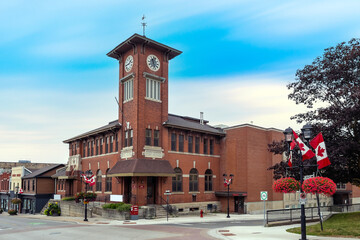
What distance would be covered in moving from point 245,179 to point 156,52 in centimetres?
1853

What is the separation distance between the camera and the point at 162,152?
40.0m

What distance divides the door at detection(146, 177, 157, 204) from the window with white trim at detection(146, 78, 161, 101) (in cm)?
909

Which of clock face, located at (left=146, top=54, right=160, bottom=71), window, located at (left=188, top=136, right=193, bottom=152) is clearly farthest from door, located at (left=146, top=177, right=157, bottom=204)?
clock face, located at (left=146, top=54, right=160, bottom=71)

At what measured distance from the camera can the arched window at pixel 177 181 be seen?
41.0 meters

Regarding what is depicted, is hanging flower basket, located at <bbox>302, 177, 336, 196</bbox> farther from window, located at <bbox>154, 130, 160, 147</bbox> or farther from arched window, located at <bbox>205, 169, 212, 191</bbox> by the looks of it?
arched window, located at <bbox>205, 169, 212, 191</bbox>

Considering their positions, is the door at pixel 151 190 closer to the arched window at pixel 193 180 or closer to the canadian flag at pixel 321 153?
the arched window at pixel 193 180

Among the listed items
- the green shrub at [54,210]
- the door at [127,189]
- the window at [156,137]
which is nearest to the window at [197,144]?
the window at [156,137]

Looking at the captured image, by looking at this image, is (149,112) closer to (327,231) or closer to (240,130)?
(240,130)

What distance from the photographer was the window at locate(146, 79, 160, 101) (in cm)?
4041

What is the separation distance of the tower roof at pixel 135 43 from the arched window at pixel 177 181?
13860mm

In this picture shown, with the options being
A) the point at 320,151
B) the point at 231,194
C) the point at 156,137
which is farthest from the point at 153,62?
the point at 320,151

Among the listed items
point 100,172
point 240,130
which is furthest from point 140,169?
point 240,130

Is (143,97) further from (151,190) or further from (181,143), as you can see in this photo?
(151,190)

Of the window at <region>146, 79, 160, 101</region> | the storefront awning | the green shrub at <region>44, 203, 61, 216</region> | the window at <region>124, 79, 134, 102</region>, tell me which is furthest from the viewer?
the green shrub at <region>44, 203, 61, 216</region>
